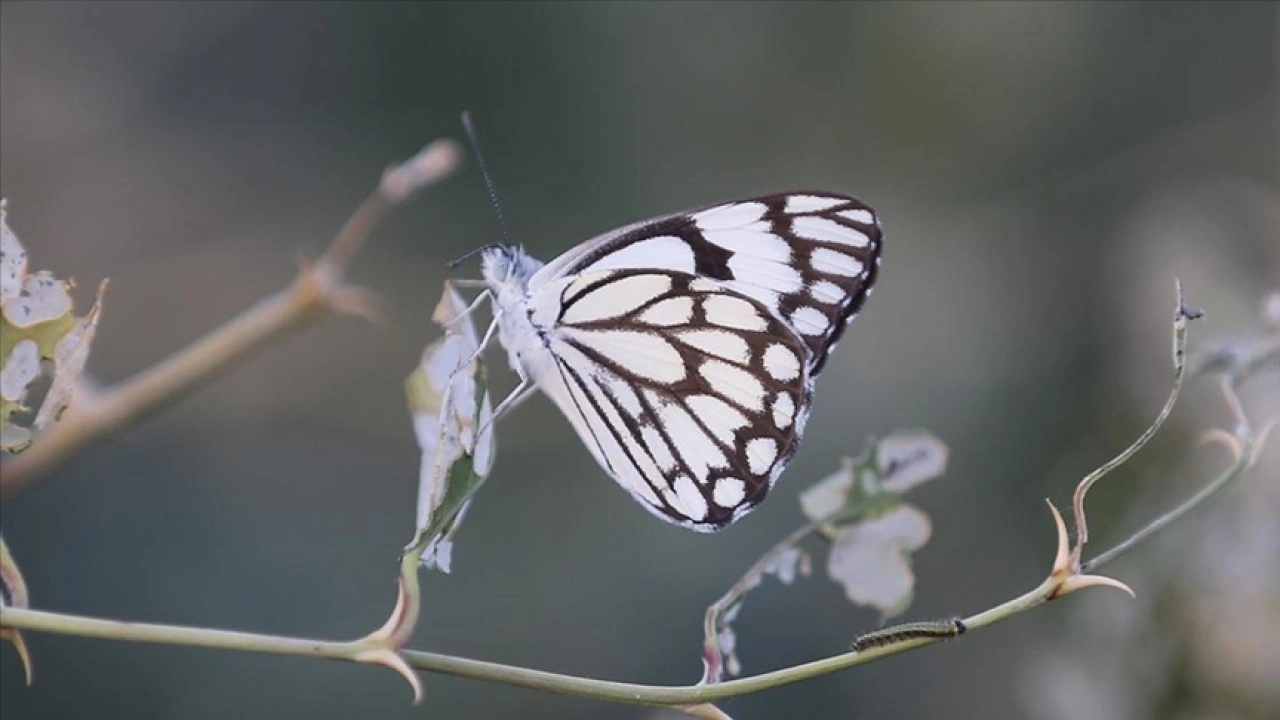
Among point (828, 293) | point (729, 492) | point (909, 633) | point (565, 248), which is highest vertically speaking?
point (565, 248)

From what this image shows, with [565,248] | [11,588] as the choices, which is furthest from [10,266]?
[565,248]

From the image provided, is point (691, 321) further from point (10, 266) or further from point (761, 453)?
point (10, 266)

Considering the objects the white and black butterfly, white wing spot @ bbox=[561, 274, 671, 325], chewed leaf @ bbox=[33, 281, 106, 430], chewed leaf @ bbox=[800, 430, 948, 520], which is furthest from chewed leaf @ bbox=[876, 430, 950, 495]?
chewed leaf @ bbox=[33, 281, 106, 430]

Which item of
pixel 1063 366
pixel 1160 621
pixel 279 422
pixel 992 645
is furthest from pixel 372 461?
pixel 1160 621

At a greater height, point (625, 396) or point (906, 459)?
point (625, 396)

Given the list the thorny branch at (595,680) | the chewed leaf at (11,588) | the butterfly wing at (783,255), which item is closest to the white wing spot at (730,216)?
the butterfly wing at (783,255)

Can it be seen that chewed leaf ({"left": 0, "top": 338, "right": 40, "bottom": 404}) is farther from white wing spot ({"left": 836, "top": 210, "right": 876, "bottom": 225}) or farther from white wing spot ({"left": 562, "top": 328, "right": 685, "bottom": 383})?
white wing spot ({"left": 836, "top": 210, "right": 876, "bottom": 225})

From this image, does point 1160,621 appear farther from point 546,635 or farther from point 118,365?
point 118,365
